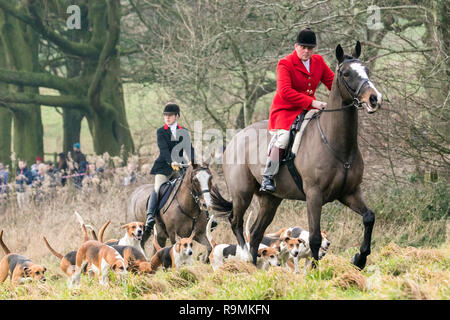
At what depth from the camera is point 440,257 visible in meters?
7.55

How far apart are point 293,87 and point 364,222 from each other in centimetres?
171

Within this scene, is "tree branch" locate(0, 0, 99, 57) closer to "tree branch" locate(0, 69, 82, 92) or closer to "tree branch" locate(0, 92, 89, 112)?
"tree branch" locate(0, 69, 82, 92)

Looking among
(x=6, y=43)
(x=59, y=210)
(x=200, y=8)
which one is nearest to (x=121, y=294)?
(x=59, y=210)

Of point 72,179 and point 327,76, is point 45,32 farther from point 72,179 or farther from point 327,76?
point 327,76

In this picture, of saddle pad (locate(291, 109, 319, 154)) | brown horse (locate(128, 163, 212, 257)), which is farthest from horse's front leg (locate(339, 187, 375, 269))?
brown horse (locate(128, 163, 212, 257))

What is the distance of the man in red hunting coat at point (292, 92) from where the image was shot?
773cm

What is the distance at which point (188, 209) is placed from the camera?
988cm

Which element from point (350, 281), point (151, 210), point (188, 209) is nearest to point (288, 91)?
point (350, 281)

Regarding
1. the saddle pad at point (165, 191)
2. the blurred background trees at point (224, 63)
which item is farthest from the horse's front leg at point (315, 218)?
the blurred background trees at point (224, 63)

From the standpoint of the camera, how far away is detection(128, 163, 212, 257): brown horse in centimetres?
951

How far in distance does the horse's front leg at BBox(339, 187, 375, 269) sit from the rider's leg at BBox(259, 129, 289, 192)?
844 millimetres

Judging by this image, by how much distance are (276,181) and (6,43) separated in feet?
50.9

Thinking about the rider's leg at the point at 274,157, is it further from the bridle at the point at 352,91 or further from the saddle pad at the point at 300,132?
the bridle at the point at 352,91

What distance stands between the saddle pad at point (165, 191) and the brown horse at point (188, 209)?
8cm
